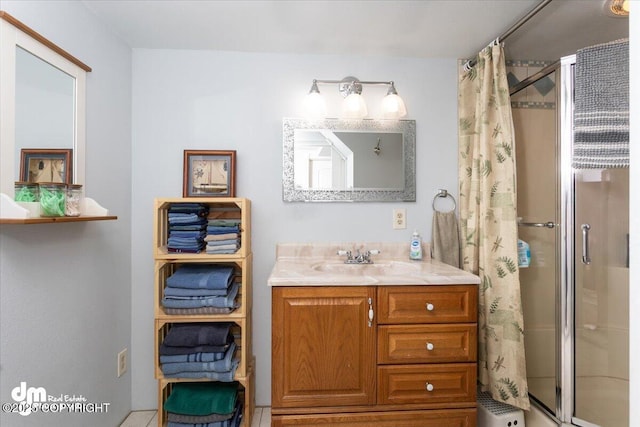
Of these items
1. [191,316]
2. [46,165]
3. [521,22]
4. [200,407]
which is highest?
[521,22]

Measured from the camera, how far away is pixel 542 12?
161 centimetres

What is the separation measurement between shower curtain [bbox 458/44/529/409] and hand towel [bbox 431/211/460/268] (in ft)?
0.28

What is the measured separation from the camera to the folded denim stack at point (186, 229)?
1670 mm

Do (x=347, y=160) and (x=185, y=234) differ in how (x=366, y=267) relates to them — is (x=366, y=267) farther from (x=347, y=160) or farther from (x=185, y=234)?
(x=185, y=234)

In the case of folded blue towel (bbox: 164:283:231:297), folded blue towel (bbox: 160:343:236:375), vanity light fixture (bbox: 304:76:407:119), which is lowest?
folded blue towel (bbox: 160:343:236:375)

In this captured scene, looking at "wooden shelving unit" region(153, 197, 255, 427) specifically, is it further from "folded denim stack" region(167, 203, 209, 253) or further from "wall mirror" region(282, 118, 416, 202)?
"wall mirror" region(282, 118, 416, 202)

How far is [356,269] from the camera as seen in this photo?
183 centimetres

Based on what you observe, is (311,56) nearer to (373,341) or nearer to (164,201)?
(164,201)

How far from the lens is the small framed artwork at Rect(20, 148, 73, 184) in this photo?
1189 millimetres

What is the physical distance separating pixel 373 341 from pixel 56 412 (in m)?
1.39

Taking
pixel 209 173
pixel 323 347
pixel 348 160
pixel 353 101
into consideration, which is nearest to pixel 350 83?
pixel 353 101

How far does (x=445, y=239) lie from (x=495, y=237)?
318mm
